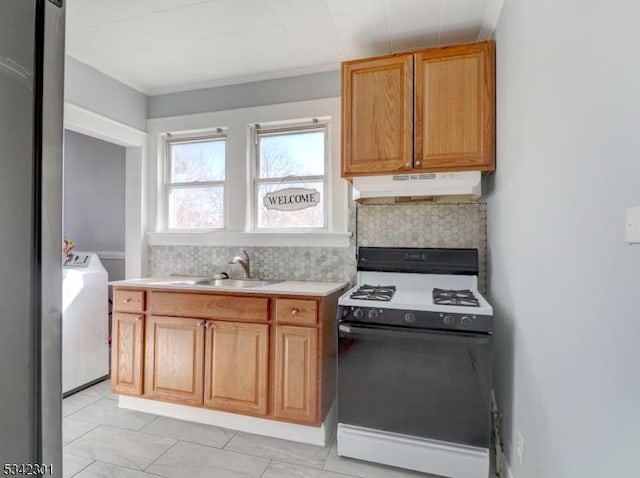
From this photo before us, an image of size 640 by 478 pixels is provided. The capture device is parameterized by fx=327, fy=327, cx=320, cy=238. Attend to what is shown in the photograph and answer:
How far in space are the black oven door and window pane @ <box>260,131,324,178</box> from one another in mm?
1447

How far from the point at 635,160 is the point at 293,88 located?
2.41 m

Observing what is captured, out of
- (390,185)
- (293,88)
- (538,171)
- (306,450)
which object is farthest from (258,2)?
(306,450)

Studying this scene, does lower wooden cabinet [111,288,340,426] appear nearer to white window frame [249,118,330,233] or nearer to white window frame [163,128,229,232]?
white window frame [249,118,330,233]

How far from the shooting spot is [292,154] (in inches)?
110

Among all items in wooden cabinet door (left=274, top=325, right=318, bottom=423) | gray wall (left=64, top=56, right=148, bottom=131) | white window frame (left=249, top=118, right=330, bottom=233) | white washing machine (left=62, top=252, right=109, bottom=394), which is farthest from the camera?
white window frame (left=249, top=118, right=330, bottom=233)

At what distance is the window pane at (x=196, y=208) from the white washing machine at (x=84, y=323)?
0.78 meters

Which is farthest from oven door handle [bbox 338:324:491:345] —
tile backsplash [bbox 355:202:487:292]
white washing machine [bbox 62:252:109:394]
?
white washing machine [bbox 62:252:109:394]

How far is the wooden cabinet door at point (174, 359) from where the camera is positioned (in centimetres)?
221

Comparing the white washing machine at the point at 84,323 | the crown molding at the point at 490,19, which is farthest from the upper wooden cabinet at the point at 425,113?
the white washing machine at the point at 84,323

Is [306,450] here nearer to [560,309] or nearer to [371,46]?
[560,309]

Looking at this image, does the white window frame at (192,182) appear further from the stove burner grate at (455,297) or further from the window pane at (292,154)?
the stove burner grate at (455,297)

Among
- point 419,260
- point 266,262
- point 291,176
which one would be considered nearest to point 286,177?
point 291,176

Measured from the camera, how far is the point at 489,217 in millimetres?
2217

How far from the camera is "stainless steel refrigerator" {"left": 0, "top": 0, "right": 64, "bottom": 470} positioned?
1.62 ft
